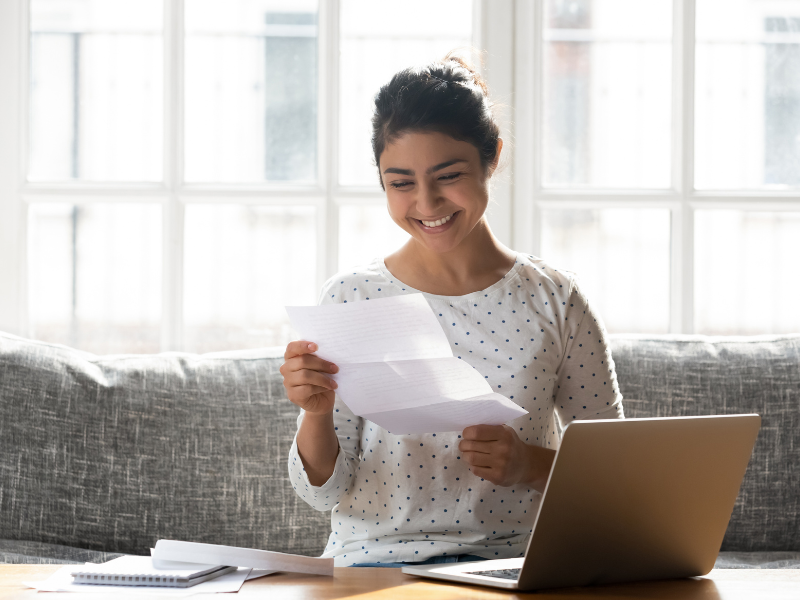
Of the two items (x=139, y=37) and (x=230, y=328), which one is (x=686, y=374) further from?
(x=139, y=37)

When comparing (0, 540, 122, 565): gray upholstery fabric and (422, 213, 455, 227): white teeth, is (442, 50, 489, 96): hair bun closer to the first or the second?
(422, 213, 455, 227): white teeth

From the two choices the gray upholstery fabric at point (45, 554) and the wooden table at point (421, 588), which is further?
the gray upholstery fabric at point (45, 554)

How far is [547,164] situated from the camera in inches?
79.4

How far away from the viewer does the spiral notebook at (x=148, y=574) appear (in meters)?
0.77

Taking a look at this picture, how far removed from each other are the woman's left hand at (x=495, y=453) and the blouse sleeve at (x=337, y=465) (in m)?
0.22

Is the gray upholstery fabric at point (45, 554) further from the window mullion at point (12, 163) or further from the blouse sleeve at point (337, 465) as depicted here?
the window mullion at point (12, 163)

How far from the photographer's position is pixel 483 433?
1022 millimetres

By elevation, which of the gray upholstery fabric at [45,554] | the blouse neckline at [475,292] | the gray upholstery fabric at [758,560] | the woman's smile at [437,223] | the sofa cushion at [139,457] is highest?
the woman's smile at [437,223]

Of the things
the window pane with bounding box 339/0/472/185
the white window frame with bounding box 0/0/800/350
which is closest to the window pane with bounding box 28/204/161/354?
the white window frame with bounding box 0/0/800/350

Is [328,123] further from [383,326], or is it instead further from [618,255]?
[383,326]

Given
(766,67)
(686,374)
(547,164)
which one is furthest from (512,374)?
(766,67)

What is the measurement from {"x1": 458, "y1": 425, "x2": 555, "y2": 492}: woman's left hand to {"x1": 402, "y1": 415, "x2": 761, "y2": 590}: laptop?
202 mm

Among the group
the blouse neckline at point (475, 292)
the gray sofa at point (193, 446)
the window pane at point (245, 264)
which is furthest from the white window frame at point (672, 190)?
the blouse neckline at point (475, 292)

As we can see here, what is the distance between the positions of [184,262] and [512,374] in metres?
1.08
